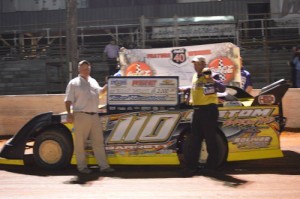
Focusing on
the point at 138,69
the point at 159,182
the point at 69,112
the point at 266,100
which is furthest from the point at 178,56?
the point at 159,182

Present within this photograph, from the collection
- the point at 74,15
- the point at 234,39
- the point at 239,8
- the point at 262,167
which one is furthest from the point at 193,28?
the point at 262,167

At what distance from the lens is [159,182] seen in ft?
21.1

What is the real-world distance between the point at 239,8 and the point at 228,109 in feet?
64.1

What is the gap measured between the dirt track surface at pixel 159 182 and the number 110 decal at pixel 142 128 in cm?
54

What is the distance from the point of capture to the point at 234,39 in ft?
64.1

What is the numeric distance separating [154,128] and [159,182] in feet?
3.19

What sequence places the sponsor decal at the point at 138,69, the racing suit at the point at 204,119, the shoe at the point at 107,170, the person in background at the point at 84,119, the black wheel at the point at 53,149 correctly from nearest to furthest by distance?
the racing suit at the point at 204,119 < the person in background at the point at 84,119 < the shoe at the point at 107,170 < the black wheel at the point at 53,149 < the sponsor decal at the point at 138,69

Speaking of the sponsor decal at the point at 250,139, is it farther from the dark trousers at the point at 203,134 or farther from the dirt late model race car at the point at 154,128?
the dark trousers at the point at 203,134

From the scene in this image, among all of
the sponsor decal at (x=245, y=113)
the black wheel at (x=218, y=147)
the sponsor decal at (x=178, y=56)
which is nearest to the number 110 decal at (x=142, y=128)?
the black wheel at (x=218, y=147)

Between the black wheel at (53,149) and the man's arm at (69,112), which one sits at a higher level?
the man's arm at (69,112)

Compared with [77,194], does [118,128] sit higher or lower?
higher

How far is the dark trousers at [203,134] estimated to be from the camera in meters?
6.71

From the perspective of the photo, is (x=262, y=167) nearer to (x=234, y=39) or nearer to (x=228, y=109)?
(x=228, y=109)

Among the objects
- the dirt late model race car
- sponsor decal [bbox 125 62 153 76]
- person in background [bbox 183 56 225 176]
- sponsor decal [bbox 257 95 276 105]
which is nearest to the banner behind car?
sponsor decal [bbox 125 62 153 76]
